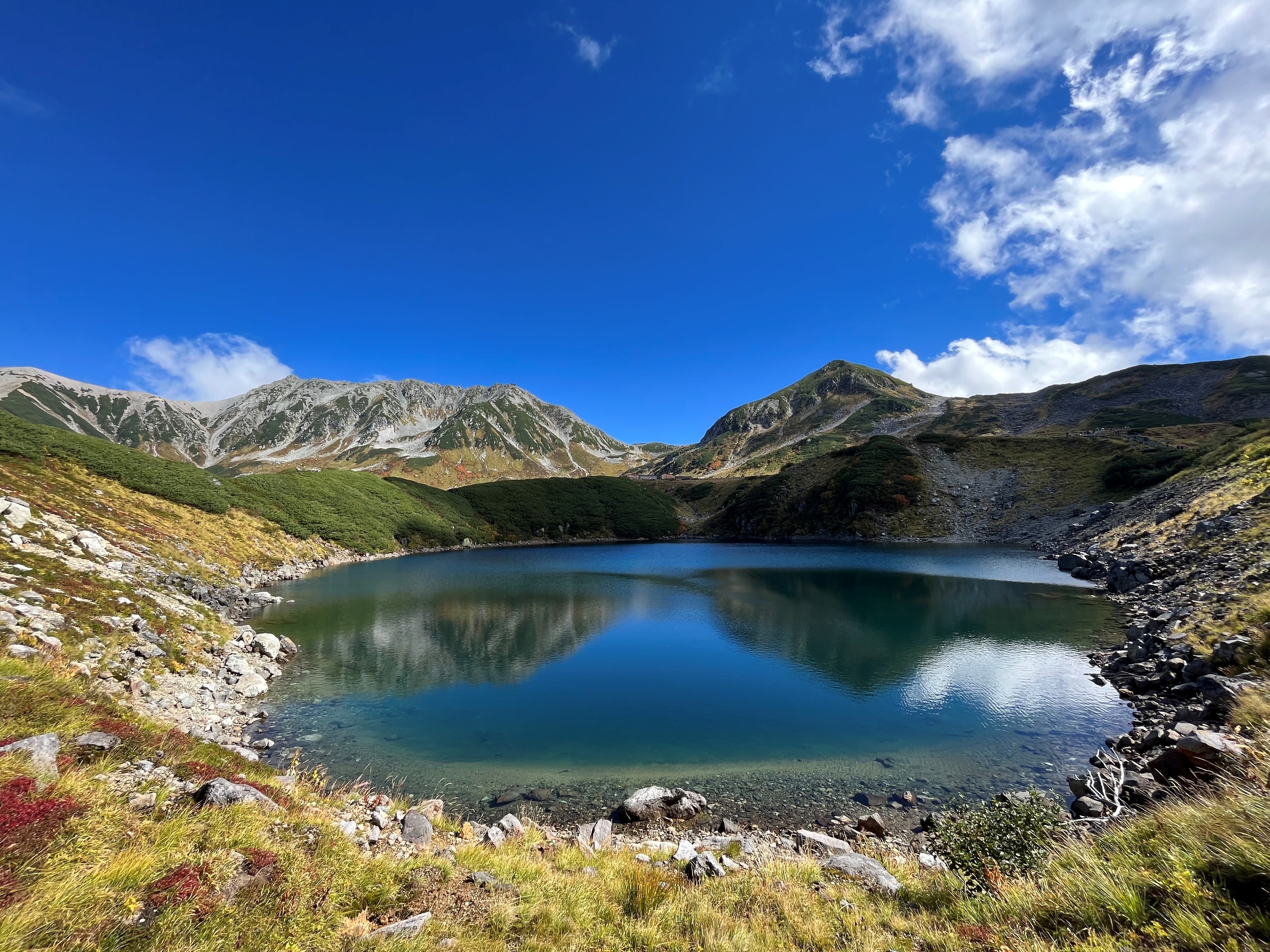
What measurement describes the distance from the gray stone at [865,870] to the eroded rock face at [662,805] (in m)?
4.72

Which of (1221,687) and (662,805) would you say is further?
(1221,687)

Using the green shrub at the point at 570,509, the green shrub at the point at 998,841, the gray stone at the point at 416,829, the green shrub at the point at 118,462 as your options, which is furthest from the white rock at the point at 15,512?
the green shrub at the point at 570,509

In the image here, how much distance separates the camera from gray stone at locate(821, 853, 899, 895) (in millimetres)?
8141

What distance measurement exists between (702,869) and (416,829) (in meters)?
6.45

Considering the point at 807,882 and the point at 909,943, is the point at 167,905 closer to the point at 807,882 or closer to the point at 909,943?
the point at 909,943

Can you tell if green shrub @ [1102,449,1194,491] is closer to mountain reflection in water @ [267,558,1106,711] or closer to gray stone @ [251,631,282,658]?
mountain reflection in water @ [267,558,1106,711]

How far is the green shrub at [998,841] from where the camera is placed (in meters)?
7.38

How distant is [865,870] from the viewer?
8.94m

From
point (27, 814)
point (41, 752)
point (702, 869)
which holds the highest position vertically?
point (27, 814)

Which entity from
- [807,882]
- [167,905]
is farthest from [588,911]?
[167,905]

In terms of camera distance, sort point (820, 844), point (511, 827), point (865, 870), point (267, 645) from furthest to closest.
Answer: point (267, 645) → point (511, 827) → point (820, 844) → point (865, 870)

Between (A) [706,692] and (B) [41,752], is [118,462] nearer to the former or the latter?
(B) [41,752]

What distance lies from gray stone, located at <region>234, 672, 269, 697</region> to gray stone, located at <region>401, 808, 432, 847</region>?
1496 cm

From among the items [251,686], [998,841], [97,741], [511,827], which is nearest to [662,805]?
[511,827]
